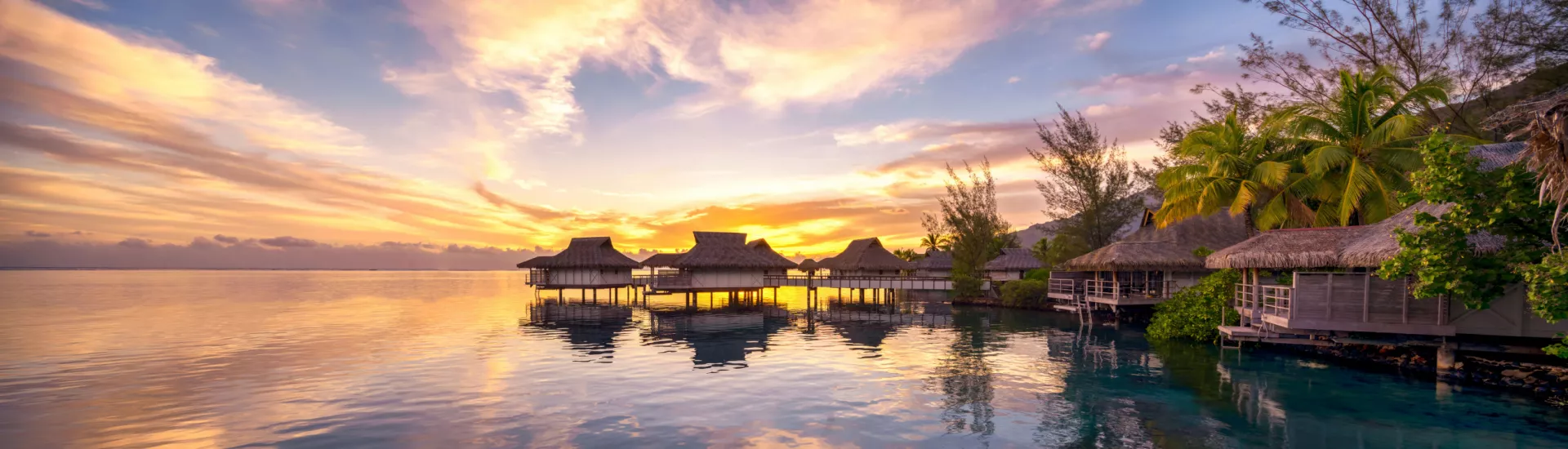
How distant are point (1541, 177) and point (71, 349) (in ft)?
127

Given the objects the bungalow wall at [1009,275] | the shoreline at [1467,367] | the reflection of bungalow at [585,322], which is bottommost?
the reflection of bungalow at [585,322]

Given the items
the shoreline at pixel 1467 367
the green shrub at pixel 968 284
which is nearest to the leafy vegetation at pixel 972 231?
the green shrub at pixel 968 284

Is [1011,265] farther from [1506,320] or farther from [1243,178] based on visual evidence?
[1506,320]

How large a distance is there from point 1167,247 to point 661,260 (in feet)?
110

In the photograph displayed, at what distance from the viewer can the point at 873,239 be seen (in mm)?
50625

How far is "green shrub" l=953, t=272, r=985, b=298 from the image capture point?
45969 millimetres

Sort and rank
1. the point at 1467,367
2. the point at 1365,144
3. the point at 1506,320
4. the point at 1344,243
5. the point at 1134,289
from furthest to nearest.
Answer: the point at 1134,289 → the point at 1365,144 → the point at 1344,243 → the point at 1467,367 → the point at 1506,320

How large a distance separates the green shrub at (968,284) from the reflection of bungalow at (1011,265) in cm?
123

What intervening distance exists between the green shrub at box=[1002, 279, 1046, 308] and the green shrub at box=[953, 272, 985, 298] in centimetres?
302

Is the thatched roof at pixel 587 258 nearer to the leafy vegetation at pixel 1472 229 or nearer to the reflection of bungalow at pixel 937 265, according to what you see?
the reflection of bungalow at pixel 937 265

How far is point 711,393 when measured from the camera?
51.6ft

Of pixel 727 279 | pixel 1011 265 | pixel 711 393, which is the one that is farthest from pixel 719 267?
pixel 711 393

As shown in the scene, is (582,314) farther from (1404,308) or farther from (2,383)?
(1404,308)

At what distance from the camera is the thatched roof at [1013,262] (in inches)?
1874
